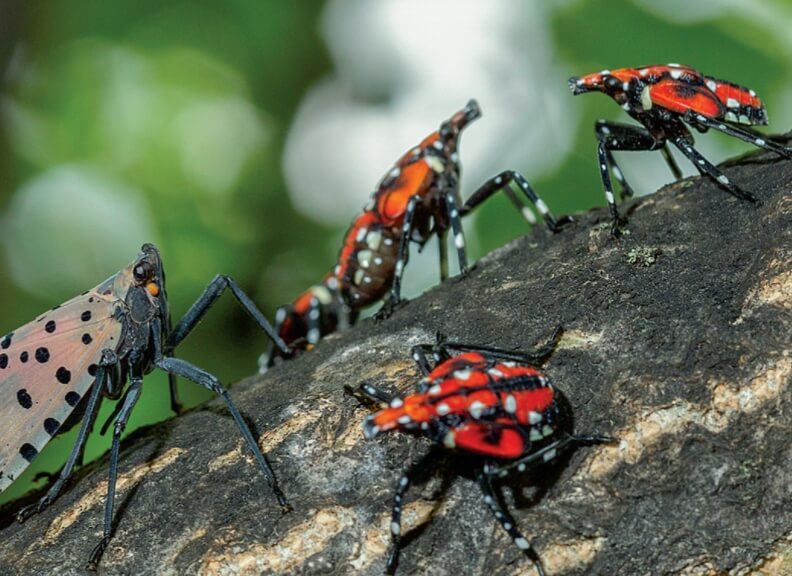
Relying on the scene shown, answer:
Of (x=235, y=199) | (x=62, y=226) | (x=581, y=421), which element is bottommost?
(x=581, y=421)

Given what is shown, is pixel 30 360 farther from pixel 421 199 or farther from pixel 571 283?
pixel 421 199

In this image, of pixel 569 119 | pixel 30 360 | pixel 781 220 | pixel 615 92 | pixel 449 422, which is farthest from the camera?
pixel 569 119

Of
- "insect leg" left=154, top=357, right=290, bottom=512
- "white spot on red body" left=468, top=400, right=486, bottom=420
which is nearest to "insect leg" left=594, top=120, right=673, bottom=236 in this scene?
"white spot on red body" left=468, top=400, right=486, bottom=420

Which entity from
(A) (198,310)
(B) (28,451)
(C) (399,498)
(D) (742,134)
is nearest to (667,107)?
(D) (742,134)

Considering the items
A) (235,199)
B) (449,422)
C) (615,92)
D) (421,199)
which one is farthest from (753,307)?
(235,199)

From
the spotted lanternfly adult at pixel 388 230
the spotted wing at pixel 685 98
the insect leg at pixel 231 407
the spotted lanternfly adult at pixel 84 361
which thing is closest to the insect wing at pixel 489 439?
the insect leg at pixel 231 407

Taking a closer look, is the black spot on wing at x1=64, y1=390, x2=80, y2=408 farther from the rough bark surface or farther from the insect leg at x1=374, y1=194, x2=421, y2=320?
the insect leg at x1=374, y1=194, x2=421, y2=320
